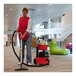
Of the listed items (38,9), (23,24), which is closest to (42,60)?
(23,24)

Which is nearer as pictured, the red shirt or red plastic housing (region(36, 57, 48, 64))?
the red shirt


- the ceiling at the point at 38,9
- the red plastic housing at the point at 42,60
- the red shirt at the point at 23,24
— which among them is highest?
the ceiling at the point at 38,9

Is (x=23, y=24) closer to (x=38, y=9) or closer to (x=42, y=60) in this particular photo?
(x=42, y=60)

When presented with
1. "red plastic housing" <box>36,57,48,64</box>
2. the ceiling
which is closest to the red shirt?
"red plastic housing" <box>36,57,48,64</box>

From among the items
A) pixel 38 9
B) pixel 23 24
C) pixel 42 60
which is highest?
pixel 38 9

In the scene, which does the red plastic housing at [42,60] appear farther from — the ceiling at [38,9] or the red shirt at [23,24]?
the ceiling at [38,9]

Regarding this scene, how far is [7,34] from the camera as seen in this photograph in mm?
23141

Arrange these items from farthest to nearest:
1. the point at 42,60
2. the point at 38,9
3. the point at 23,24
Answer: the point at 38,9 → the point at 42,60 → the point at 23,24

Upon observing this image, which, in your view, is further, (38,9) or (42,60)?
(38,9)

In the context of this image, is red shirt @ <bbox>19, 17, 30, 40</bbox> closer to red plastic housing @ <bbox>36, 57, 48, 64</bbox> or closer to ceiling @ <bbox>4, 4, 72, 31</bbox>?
red plastic housing @ <bbox>36, 57, 48, 64</bbox>

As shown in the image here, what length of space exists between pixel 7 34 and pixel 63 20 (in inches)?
479

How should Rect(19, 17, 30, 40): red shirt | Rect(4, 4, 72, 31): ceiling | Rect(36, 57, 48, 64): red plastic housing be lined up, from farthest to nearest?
Rect(4, 4, 72, 31): ceiling → Rect(36, 57, 48, 64): red plastic housing → Rect(19, 17, 30, 40): red shirt

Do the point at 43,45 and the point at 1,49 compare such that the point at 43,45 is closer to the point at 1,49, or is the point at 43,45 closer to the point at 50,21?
the point at 1,49

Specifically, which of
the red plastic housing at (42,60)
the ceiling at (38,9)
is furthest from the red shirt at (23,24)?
the ceiling at (38,9)
